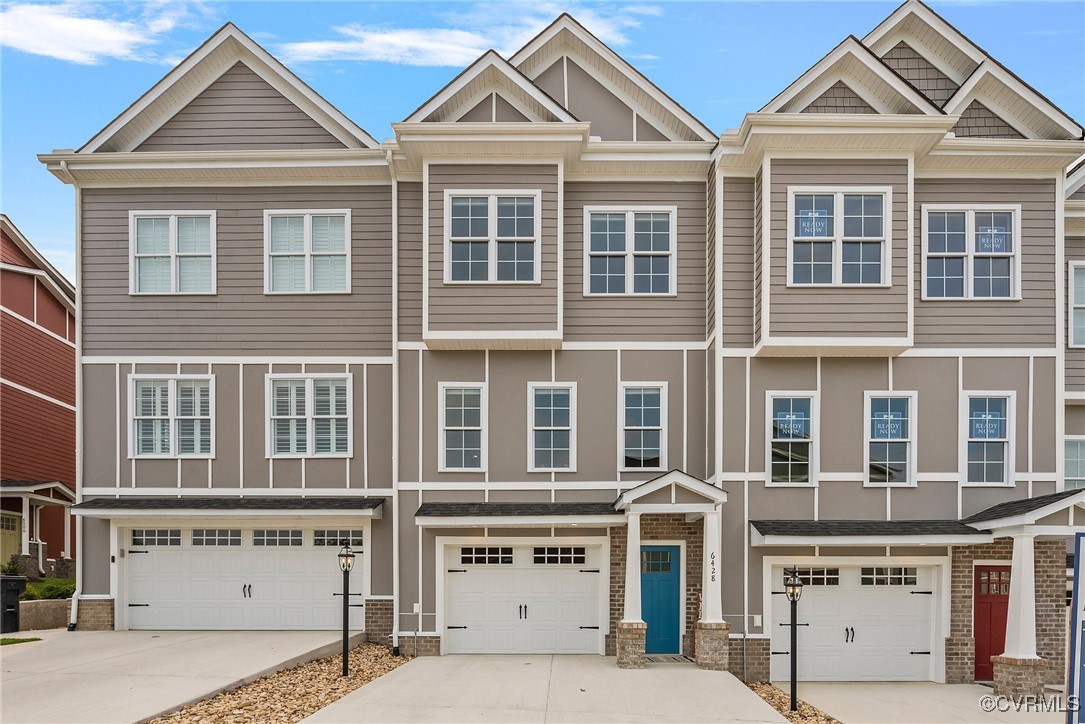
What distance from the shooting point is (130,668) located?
11.1m

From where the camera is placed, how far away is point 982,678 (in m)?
13.7

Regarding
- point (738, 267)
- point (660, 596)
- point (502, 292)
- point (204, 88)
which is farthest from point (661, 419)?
point (204, 88)

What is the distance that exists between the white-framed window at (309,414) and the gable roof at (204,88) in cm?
455

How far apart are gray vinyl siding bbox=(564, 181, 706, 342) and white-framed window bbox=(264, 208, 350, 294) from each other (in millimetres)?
4349

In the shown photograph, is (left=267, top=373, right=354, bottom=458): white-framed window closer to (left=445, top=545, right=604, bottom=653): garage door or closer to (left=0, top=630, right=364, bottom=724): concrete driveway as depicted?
(left=445, top=545, right=604, bottom=653): garage door

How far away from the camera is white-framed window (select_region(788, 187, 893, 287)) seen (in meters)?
13.5

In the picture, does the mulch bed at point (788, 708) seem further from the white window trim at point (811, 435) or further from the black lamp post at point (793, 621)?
the white window trim at point (811, 435)

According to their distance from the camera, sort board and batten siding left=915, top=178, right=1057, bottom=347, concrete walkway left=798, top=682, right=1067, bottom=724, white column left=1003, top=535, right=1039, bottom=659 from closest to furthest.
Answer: concrete walkway left=798, top=682, right=1067, bottom=724 < white column left=1003, top=535, right=1039, bottom=659 < board and batten siding left=915, top=178, right=1057, bottom=347

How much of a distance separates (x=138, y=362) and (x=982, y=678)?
1645cm

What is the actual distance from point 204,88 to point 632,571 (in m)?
12.1

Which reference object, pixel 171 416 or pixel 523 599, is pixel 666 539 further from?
pixel 171 416

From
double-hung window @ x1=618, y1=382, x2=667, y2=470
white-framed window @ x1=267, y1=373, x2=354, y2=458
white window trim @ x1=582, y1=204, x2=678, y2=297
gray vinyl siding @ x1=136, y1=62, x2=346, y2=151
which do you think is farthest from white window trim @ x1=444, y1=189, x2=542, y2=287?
white-framed window @ x1=267, y1=373, x2=354, y2=458

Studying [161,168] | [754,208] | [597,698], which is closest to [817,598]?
[597,698]

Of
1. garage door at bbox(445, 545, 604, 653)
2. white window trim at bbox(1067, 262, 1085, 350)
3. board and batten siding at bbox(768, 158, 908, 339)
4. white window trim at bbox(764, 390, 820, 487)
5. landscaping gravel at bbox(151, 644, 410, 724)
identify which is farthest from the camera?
white window trim at bbox(1067, 262, 1085, 350)
